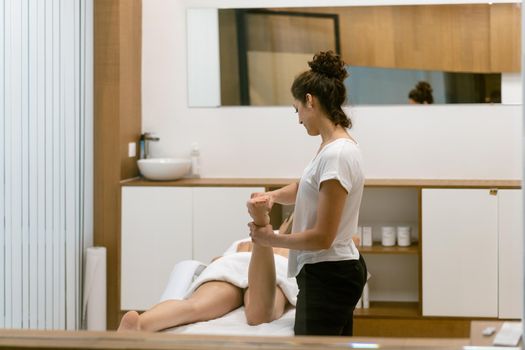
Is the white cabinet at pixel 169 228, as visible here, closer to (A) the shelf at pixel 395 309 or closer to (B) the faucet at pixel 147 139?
(B) the faucet at pixel 147 139

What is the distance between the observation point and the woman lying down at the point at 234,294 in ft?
6.73

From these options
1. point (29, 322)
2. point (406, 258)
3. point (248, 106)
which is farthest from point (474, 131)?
point (29, 322)

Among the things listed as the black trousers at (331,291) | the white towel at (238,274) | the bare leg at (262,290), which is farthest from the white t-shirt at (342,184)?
the white towel at (238,274)

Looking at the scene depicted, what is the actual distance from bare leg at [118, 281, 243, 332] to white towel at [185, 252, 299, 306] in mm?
23

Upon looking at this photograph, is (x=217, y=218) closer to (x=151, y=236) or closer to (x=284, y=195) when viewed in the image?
(x=151, y=236)

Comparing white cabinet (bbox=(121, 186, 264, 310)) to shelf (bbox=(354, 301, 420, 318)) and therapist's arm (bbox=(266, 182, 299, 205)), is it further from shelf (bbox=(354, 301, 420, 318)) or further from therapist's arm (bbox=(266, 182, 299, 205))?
therapist's arm (bbox=(266, 182, 299, 205))

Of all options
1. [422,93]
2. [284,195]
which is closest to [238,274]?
[284,195]

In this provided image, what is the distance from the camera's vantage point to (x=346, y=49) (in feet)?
12.3

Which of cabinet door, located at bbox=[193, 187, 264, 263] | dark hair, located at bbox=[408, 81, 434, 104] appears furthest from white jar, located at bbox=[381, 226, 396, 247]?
dark hair, located at bbox=[408, 81, 434, 104]

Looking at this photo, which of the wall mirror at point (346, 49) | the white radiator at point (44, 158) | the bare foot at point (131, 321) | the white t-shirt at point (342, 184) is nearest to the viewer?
the bare foot at point (131, 321)

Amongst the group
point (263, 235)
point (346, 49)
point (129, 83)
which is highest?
point (346, 49)

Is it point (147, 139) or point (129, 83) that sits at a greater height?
point (129, 83)

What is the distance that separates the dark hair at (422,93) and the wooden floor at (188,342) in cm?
275

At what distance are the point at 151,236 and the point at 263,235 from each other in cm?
162
